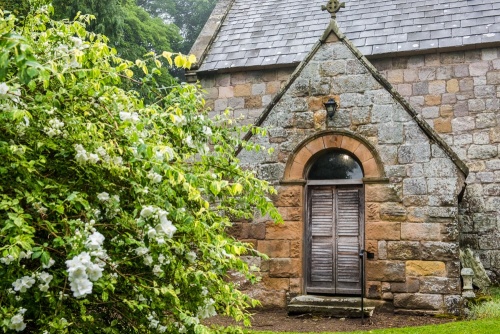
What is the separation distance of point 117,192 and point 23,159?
71cm

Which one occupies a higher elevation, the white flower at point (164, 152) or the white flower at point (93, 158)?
the white flower at point (164, 152)

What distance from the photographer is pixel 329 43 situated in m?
8.42

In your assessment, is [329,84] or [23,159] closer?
[23,159]

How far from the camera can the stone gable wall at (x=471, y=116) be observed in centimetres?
1036

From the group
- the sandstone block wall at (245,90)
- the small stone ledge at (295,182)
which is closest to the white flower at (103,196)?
the small stone ledge at (295,182)

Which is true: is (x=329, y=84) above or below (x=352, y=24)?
below

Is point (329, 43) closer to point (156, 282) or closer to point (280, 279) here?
point (280, 279)

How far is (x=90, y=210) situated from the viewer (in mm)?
3287

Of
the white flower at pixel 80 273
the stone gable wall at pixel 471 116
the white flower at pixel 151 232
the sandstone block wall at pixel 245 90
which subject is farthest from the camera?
the sandstone block wall at pixel 245 90

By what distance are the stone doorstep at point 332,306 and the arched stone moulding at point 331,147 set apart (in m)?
1.83

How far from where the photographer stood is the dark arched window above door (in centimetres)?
839

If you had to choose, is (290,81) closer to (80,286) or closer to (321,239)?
(321,239)

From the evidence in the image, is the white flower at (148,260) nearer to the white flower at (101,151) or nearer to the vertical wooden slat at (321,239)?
the white flower at (101,151)

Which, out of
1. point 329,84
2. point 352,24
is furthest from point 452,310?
point 352,24
